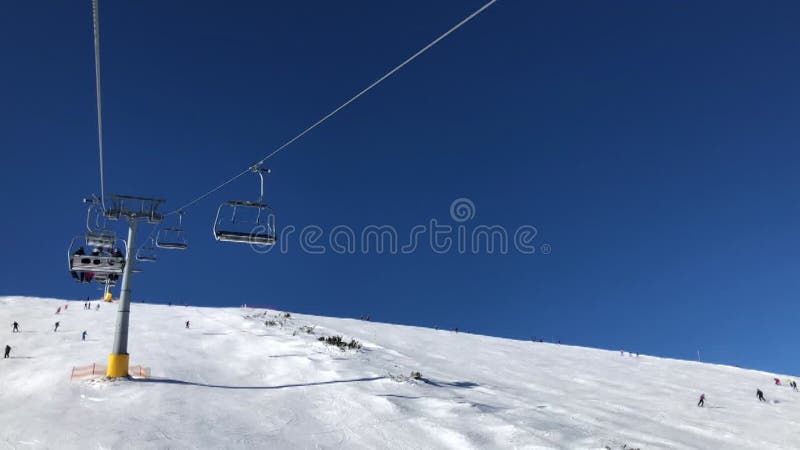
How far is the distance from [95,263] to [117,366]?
4.25m

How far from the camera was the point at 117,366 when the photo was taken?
1891cm

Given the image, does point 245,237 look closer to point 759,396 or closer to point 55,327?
point 55,327

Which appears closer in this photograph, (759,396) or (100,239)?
(100,239)

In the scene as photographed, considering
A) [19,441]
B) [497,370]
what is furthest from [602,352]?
[19,441]

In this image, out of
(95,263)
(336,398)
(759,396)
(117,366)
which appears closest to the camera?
(336,398)

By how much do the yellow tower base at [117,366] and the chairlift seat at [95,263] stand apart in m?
3.50

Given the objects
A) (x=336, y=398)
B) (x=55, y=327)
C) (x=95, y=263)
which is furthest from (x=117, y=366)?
(x=55, y=327)

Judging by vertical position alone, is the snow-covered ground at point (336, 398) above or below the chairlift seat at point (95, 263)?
below

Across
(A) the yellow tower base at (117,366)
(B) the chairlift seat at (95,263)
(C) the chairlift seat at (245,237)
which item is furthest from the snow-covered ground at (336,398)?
(C) the chairlift seat at (245,237)

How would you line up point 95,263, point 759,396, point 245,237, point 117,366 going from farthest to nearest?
1. point 759,396
2. point 95,263
3. point 117,366
4. point 245,237

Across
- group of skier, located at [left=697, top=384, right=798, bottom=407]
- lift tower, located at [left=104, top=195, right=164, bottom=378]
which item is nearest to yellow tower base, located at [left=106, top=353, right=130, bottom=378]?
lift tower, located at [left=104, top=195, right=164, bottom=378]

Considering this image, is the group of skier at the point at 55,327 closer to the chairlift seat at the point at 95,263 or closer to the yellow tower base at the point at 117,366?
the chairlift seat at the point at 95,263

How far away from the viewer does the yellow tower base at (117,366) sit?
1877cm

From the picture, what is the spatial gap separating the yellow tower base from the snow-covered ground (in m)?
0.59
